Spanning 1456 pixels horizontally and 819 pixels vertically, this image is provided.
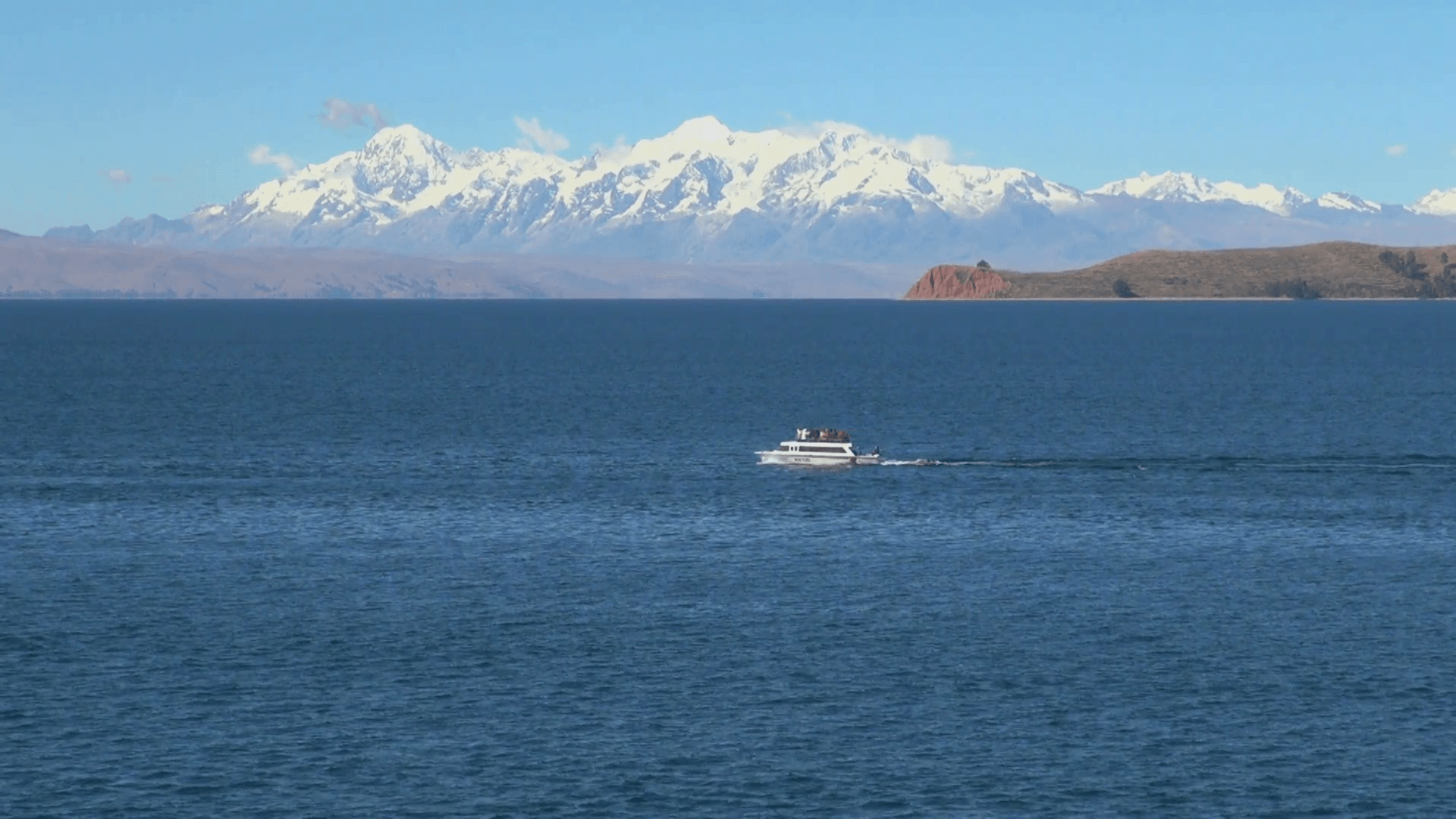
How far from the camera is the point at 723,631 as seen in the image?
243ft

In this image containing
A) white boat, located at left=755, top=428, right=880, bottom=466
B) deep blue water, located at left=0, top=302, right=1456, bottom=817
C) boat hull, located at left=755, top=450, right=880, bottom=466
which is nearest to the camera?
deep blue water, located at left=0, top=302, right=1456, bottom=817

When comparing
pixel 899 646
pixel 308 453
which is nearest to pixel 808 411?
pixel 308 453

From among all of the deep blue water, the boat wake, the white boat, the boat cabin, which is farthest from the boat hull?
the deep blue water

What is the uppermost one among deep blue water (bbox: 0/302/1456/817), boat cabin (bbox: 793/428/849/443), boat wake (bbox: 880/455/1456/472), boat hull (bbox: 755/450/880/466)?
boat cabin (bbox: 793/428/849/443)

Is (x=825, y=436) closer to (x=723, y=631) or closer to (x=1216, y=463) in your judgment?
(x=1216, y=463)

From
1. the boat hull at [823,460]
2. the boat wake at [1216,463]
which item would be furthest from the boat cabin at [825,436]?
the boat wake at [1216,463]

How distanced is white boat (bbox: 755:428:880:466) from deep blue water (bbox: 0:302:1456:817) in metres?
2.98

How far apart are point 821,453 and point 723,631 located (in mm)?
52399

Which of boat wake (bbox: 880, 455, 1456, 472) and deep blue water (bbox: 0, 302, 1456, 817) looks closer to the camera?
deep blue water (bbox: 0, 302, 1456, 817)

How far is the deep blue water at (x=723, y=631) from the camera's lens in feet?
185

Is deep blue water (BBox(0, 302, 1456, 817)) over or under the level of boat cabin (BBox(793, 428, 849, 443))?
under

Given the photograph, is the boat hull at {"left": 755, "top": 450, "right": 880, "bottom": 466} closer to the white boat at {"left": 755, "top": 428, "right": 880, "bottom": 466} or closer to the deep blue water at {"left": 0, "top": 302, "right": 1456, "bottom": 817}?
the white boat at {"left": 755, "top": 428, "right": 880, "bottom": 466}

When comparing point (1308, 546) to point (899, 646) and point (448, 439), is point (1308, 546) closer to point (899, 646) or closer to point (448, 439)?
point (899, 646)

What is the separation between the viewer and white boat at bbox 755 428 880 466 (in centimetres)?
12506
